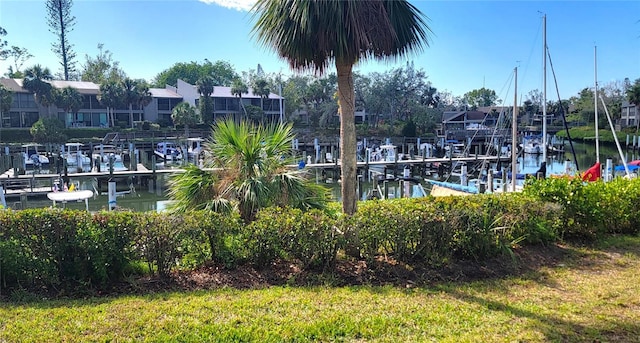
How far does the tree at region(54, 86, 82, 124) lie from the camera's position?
47438 millimetres

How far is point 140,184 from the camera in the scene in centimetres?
2589

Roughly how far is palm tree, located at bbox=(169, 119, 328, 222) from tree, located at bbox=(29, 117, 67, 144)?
4550 centimetres

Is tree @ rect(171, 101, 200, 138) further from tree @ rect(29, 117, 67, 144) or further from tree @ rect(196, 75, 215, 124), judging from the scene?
tree @ rect(29, 117, 67, 144)

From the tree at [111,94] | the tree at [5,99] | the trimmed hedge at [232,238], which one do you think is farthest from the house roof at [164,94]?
the trimmed hedge at [232,238]

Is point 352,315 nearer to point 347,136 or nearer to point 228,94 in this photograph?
point 347,136

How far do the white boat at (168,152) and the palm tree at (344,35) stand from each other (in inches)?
1293

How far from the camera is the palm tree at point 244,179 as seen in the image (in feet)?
20.7

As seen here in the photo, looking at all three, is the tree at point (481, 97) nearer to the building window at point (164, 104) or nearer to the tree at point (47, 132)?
the building window at point (164, 104)

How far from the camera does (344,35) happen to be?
545 centimetres

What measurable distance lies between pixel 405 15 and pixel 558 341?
441 cm

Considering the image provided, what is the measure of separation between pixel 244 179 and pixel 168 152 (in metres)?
36.4

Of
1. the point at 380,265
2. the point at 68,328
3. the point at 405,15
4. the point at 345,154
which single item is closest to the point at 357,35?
the point at 405,15

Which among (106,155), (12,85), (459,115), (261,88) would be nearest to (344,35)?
(106,155)

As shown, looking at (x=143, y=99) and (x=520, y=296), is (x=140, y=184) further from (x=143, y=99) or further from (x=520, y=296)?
(x=143, y=99)
